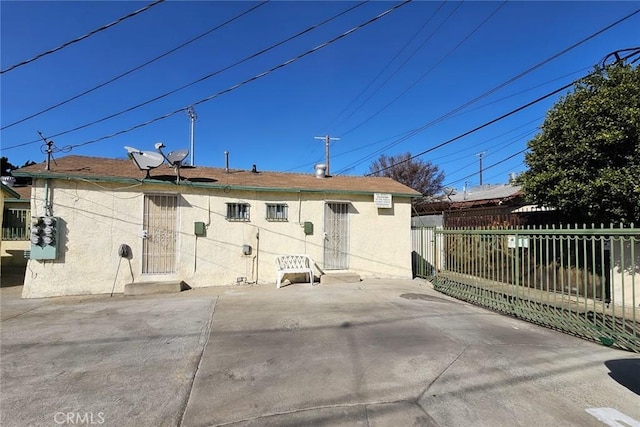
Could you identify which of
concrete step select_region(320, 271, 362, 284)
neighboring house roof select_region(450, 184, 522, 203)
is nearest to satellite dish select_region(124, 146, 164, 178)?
concrete step select_region(320, 271, 362, 284)

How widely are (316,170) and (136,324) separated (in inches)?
321

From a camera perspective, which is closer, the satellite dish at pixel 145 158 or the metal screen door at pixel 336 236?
the satellite dish at pixel 145 158

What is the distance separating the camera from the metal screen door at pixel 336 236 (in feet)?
35.4

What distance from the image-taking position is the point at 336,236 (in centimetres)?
1089

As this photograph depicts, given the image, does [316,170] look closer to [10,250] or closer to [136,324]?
[136,324]

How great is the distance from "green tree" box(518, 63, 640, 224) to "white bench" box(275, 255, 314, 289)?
6104 millimetres

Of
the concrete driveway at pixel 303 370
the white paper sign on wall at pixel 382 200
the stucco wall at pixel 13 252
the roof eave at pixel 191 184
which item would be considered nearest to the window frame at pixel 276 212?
the roof eave at pixel 191 184

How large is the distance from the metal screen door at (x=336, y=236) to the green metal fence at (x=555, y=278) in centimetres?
275

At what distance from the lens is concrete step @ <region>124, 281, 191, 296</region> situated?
8508 mm

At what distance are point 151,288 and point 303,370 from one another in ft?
19.9

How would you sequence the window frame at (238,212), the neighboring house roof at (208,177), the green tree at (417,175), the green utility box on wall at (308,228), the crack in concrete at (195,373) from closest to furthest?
the crack in concrete at (195,373), the neighboring house roof at (208,177), the window frame at (238,212), the green utility box on wall at (308,228), the green tree at (417,175)

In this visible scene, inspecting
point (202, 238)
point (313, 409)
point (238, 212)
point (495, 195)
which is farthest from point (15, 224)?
point (495, 195)

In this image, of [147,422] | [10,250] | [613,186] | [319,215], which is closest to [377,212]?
[319,215]

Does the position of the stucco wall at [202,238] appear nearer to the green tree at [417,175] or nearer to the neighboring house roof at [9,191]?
the neighboring house roof at [9,191]
